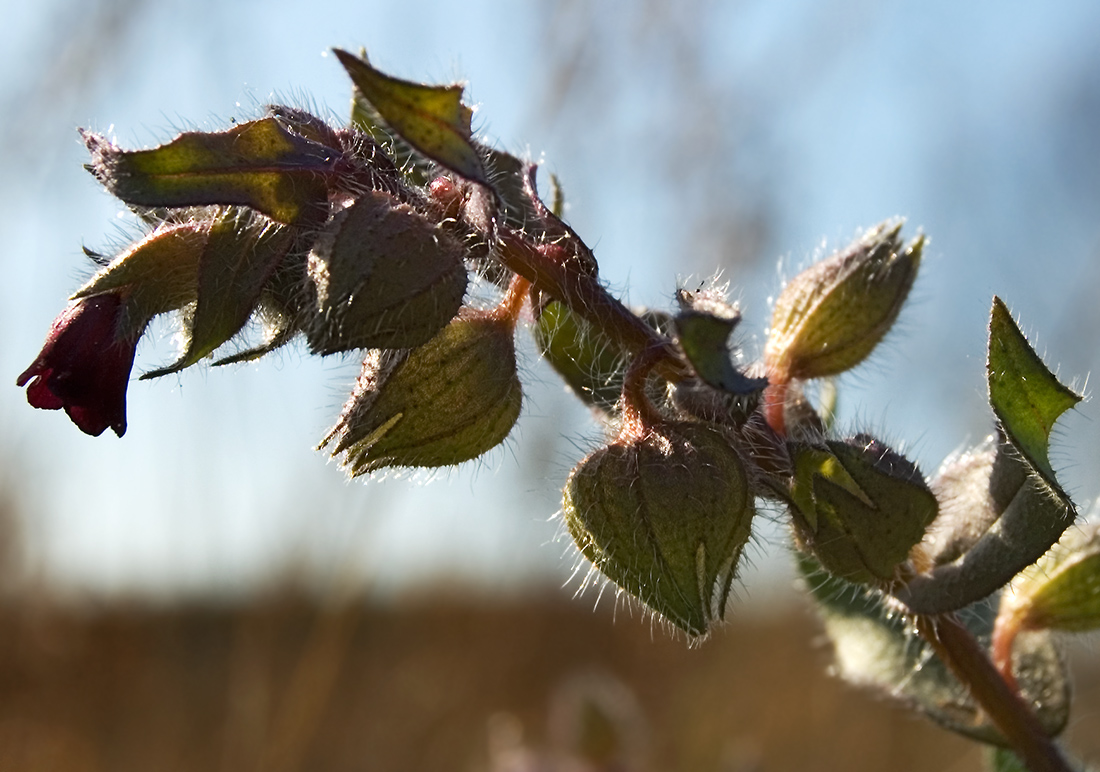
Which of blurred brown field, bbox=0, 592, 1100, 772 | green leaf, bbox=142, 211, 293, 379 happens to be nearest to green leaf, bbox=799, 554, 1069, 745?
green leaf, bbox=142, 211, 293, 379

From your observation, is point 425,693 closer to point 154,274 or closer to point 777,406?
point 777,406

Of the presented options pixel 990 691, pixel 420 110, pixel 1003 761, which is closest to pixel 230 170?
pixel 420 110

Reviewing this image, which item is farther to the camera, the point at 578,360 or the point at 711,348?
the point at 578,360

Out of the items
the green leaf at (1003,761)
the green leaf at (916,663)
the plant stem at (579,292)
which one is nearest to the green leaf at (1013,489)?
the green leaf at (916,663)

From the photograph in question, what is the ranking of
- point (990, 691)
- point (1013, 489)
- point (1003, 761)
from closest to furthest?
point (1013, 489), point (990, 691), point (1003, 761)

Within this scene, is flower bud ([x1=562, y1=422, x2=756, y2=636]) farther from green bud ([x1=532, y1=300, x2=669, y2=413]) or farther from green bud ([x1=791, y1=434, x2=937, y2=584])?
green bud ([x1=532, y1=300, x2=669, y2=413])

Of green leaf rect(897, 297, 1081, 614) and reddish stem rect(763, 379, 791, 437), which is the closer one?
green leaf rect(897, 297, 1081, 614)

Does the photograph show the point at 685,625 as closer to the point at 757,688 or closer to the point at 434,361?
the point at 434,361
